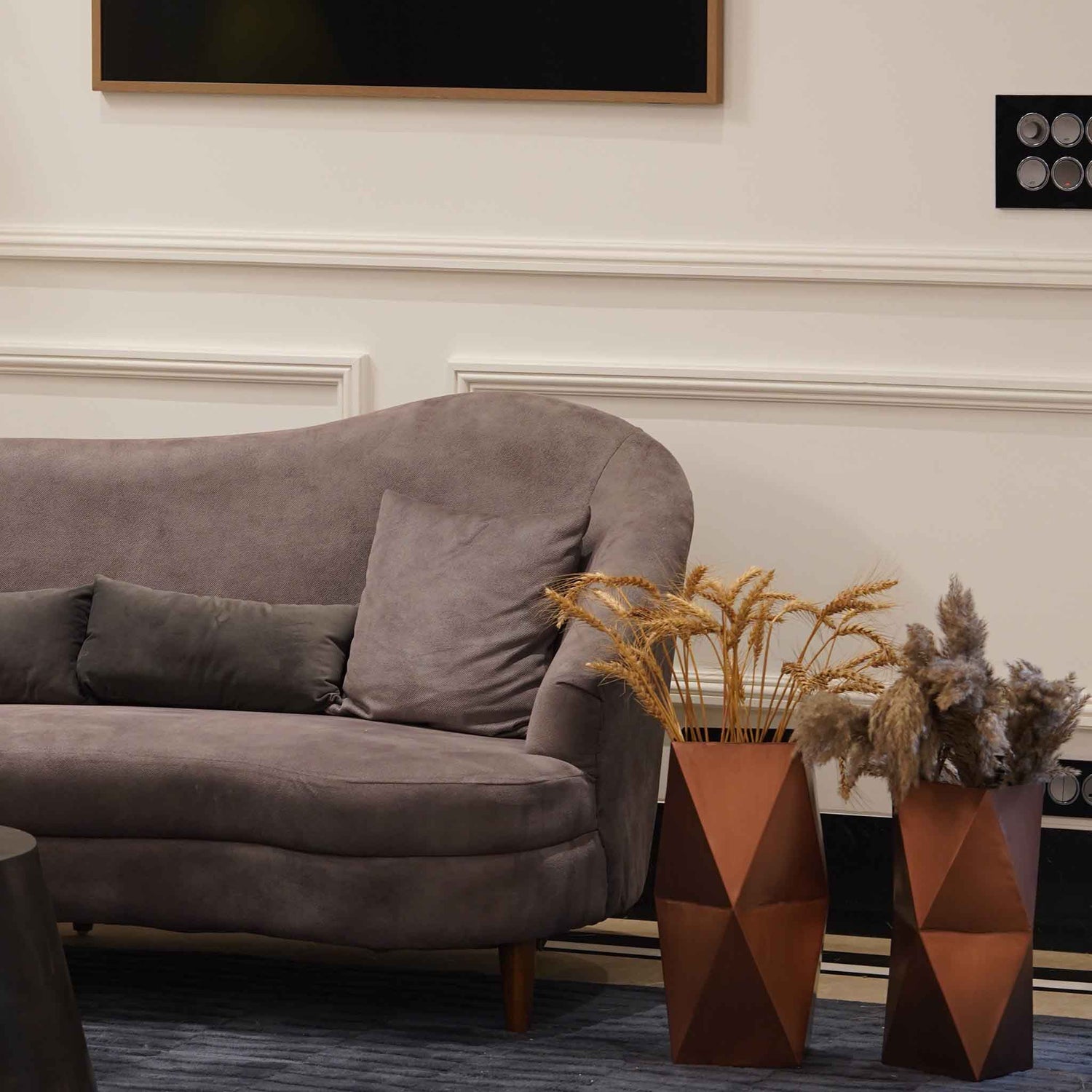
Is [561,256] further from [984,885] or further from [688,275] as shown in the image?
[984,885]

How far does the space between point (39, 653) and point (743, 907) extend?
142cm

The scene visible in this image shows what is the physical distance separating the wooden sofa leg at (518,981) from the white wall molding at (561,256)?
147 cm

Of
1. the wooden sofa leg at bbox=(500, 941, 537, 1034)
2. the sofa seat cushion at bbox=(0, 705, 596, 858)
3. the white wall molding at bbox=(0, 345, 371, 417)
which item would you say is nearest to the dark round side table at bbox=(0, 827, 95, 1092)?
the sofa seat cushion at bbox=(0, 705, 596, 858)

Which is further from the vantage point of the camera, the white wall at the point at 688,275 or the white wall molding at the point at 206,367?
the white wall molding at the point at 206,367

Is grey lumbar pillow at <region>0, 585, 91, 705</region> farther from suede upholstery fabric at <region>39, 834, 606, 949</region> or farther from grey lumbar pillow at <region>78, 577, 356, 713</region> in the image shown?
suede upholstery fabric at <region>39, 834, 606, 949</region>

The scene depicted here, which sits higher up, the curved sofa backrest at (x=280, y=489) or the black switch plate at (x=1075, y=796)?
the curved sofa backrest at (x=280, y=489)

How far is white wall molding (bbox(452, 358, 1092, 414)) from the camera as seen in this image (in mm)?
3088

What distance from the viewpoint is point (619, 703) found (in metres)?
2.46

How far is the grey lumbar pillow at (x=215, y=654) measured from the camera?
2.81m

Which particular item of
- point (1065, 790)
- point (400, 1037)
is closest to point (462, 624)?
point (400, 1037)

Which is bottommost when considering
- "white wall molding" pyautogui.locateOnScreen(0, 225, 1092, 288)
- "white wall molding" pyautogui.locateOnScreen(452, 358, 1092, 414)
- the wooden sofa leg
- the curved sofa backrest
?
the wooden sofa leg

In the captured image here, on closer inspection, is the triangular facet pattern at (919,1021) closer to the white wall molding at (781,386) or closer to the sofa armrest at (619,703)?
the sofa armrest at (619,703)

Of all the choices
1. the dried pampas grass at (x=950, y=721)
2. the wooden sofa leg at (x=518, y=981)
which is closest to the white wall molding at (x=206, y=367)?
the wooden sofa leg at (x=518, y=981)

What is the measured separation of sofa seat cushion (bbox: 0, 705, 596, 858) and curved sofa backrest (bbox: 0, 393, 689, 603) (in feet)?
1.77
